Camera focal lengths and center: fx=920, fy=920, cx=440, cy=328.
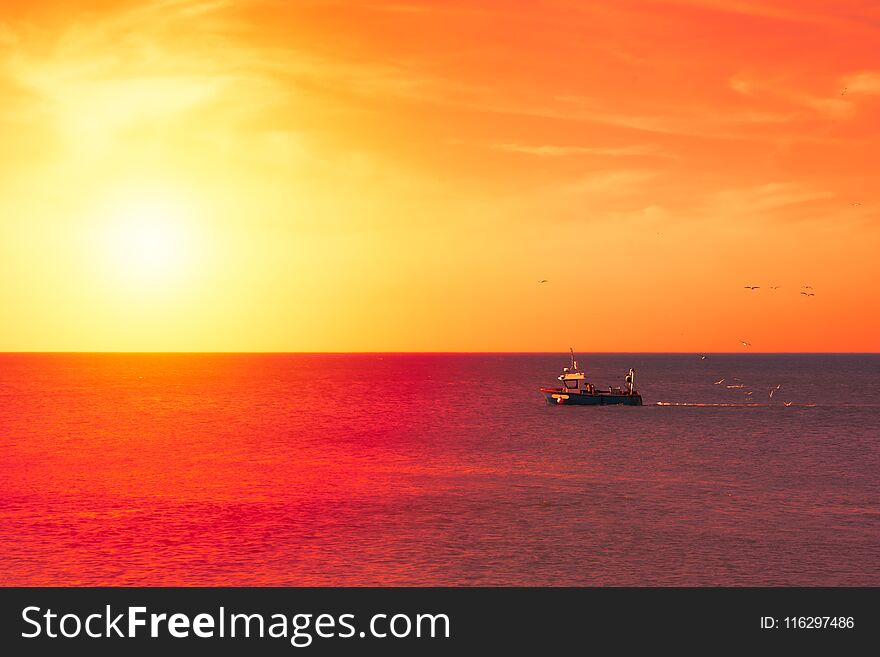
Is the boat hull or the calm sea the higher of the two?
the boat hull

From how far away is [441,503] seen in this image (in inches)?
2256

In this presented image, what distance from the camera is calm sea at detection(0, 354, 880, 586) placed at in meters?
39.7

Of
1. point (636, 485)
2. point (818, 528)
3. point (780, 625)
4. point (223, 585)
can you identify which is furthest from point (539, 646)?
point (636, 485)

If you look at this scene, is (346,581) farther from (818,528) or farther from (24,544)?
(818,528)

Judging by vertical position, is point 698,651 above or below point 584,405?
below

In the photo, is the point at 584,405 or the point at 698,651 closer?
the point at 698,651

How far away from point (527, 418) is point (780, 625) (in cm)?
10040

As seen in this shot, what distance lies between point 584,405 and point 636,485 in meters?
90.9

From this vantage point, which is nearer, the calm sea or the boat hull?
the calm sea

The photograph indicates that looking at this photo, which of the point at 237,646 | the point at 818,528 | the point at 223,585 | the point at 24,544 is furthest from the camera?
the point at 818,528

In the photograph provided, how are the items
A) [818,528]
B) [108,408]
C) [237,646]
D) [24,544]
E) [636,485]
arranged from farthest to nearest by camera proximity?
1. [108,408]
2. [636,485]
3. [818,528]
4. [24,544]
5. [237,646]

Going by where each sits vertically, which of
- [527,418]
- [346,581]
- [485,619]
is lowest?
[485,619]

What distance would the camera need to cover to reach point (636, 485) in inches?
2586

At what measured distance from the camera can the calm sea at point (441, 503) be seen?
130 feet
